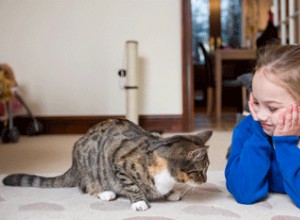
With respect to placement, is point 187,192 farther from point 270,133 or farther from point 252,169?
point 270,133

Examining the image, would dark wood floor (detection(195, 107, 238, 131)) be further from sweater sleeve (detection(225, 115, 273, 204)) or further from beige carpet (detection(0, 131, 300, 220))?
sweater sleeve (detection(225, 115, 273, 204))

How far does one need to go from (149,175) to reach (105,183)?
222mm

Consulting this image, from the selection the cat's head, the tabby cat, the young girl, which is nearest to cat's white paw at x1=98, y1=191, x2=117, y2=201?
the tabby cat

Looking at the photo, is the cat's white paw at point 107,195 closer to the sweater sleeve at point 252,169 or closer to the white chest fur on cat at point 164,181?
the white chest fur on cat at point 164,181

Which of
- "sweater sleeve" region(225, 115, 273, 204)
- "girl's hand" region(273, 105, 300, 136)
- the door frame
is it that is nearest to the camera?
"girl's hand" region(273, 105, 300, 136)

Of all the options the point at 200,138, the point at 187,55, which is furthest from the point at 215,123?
the point at 200,138

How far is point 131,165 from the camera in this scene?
1.28 meters

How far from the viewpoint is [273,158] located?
132 cm

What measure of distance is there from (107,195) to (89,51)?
2031 mm

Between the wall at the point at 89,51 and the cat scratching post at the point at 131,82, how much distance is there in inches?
8.6

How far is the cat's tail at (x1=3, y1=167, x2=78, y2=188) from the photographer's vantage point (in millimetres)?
1512

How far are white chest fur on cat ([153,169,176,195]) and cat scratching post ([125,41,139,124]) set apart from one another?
67.6 inches

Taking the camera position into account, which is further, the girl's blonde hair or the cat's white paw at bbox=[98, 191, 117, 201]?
the cat's white paw at bbox=[98, 191, 117, 201]

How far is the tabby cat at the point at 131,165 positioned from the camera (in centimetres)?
121
